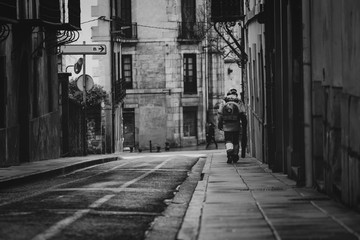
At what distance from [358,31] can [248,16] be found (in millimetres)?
19860

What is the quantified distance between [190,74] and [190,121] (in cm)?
Result: 324

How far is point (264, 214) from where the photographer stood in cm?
981

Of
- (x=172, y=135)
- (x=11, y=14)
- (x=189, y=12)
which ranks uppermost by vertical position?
(x=189, y=12)

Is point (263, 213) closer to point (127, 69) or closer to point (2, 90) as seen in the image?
point (2, 90)

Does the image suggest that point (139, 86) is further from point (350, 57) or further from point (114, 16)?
point (350, 57)

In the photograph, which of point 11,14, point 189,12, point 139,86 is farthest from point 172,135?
point 11,14

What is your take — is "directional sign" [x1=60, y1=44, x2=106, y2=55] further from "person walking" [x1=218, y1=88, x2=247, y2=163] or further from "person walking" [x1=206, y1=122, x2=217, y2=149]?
"person walking" [x1=206, y1=122, x2=217, y2=149]

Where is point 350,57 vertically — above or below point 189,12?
below

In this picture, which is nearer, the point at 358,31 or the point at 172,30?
the point at 358,31

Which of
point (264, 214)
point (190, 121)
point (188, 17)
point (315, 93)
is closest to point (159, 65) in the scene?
point (188, 17)

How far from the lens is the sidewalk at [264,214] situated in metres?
8.17

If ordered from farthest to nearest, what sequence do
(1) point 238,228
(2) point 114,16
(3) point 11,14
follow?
1. (2) point 114,16
2. (3) point 11,14
3. (1) point 238,228

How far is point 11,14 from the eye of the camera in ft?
75.2

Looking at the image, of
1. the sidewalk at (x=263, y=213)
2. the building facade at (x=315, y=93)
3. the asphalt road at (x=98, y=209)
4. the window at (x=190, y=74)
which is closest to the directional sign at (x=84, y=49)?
the building facade at (x=315, y=93)
